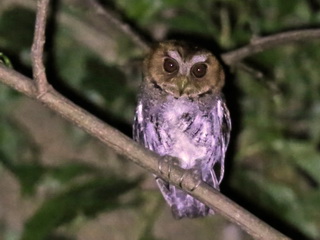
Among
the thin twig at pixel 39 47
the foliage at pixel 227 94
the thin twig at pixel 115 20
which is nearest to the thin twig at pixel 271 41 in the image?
the foliage at pixel 227 94

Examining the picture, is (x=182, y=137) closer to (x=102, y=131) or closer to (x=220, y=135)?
(x=220, y=135)

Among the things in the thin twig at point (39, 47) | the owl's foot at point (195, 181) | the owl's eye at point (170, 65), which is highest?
the thin twig at point (39, 47)

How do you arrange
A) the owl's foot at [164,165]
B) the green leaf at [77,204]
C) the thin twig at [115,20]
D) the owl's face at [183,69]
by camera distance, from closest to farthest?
1. the owl's foot at [164,165]
2. the owl's face at [183,69]
3. the thin twig at [115,20]
4. the green leaf at [77,204]

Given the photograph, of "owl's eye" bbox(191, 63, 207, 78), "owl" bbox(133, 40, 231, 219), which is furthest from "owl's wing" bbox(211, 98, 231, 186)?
"owl's eye" bbox(191, 63, 207, 78)

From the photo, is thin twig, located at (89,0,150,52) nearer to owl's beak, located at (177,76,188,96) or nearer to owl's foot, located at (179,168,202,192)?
owl's beak, located at (177,76,188,96)

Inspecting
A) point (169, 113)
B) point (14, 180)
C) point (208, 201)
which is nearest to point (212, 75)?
point (169, 113)

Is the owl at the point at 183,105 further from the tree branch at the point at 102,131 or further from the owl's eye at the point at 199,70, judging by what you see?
the tree branch at the point at 102,131
